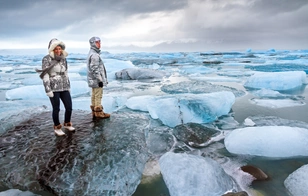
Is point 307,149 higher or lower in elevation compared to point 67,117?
lower

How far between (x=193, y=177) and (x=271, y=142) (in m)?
1.55

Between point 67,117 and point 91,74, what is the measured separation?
0.78 metres

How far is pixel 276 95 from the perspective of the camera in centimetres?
713

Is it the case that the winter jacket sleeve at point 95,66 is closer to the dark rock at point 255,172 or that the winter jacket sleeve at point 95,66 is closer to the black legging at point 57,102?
the black legging at point 57,102

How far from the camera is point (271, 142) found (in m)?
3.23

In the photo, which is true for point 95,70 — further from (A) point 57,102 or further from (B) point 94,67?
(A) point 57,102

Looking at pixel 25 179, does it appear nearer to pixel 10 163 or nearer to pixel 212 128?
pixel 10 163

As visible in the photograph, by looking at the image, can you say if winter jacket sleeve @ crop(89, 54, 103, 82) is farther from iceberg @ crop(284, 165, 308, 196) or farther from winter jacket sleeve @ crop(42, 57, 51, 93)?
iceberg @ crop(284, 165, 308, 196)

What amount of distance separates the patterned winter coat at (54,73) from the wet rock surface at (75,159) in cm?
74

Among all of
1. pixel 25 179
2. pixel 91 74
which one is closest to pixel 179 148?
pixel 91 74

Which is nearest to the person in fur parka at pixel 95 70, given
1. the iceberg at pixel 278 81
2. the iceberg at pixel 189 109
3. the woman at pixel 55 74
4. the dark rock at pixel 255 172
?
the woman at pixel 55 74

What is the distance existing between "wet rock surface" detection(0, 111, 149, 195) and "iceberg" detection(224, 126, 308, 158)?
1.52m

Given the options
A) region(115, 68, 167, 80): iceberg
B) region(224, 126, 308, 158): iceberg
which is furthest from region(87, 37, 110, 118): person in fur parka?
region(115, 68, 167, 80): iceberg

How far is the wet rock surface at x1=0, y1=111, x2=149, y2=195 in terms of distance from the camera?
226cm
